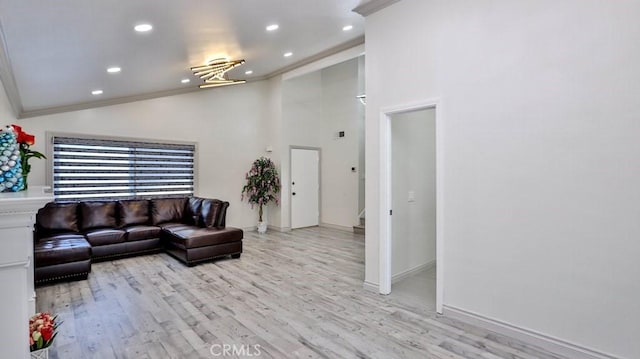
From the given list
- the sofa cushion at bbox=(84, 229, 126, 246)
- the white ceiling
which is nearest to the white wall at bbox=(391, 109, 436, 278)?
the white ceiling

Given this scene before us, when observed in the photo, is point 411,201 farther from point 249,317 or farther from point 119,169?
point 119,169

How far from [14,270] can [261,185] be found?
6004mm

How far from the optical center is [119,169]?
5.80m

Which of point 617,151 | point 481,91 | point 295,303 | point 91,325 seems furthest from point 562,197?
point 91,325

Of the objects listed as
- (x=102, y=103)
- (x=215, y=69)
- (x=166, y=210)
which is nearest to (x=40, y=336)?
(x=215, y=69)

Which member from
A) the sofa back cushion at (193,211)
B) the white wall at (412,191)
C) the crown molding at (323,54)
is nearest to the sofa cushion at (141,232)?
the sofa back cushion at (193,211)

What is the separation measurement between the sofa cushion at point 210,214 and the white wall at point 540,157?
374 centimetres

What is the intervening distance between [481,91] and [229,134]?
559 centimetres

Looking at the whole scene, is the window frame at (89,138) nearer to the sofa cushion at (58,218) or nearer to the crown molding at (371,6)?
the sofa cushion at (58,218)

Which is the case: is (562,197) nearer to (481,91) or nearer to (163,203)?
(481,91)

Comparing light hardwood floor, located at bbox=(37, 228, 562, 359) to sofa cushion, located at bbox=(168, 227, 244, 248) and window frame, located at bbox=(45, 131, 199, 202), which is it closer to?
sofa cushion, located at bbox=(168, 227, 244, 248)

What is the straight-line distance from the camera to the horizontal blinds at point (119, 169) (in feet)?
17.4

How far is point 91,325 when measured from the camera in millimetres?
2867

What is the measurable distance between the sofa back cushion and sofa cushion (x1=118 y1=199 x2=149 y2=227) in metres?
0.67
